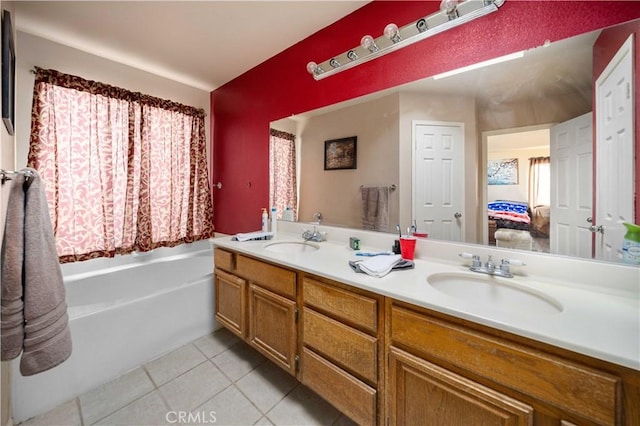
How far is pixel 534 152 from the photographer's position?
1.10 metres

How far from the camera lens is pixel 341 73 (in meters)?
1.75

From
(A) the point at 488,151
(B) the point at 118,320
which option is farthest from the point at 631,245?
(B) the point at 118,320

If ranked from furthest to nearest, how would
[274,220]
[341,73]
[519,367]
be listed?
1. [274,220]
2. [341,73]
3. [519,367]

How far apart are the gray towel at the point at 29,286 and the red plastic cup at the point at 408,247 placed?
4.77 ft

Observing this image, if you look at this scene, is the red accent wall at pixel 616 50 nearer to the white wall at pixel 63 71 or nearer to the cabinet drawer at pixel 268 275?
the cabinet drawer at pixel 268 275

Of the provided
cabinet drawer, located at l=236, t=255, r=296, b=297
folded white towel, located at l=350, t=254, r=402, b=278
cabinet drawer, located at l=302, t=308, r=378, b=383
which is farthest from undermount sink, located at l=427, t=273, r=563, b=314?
cabinet drawer, located at l=236, t=255, r=296, b=297

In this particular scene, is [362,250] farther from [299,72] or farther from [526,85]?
[299,72]

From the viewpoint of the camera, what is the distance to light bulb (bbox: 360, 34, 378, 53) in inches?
58.1

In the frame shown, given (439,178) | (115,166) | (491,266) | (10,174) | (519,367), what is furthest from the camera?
(115,166)

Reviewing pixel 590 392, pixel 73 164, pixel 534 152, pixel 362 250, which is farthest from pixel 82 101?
pixel 590 392

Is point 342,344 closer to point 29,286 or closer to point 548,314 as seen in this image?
point 548,314

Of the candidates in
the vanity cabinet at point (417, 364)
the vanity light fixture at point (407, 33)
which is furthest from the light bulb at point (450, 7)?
the vanity cabinet at point (417, 364)

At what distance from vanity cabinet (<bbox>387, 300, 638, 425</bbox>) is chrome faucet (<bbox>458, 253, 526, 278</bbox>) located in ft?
1.40

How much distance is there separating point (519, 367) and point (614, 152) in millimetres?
905
